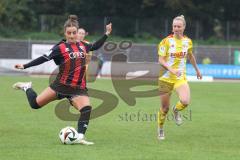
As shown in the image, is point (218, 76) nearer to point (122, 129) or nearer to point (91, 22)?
point (91, 22)

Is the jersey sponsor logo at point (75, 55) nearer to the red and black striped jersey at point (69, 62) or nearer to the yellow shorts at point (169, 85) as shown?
the red and black striped jersey at point (69, 62)

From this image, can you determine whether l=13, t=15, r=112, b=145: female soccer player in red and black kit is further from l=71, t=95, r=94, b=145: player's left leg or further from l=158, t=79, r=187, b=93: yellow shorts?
l=158, t=79, r=187, b=93: yellow shorts

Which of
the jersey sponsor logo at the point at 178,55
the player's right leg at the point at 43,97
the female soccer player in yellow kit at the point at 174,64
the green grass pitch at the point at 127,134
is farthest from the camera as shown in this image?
the jersey sponsor logo at the point at 178,55

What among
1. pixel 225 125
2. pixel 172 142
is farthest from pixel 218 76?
pixel 172 142

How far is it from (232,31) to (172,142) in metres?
43.1

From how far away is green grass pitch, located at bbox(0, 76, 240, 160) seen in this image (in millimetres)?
9938

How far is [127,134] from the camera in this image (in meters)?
12.6

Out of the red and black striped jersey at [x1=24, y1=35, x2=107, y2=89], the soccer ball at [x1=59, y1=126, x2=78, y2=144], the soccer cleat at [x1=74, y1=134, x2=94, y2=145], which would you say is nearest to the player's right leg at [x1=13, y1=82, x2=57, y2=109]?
the red and black striped jersey at [x1=24, y1=35, x2=107, y2=89]

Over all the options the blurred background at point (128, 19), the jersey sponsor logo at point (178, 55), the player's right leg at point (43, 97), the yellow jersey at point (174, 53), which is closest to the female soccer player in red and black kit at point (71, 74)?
the player's right leg at point (43, 97)

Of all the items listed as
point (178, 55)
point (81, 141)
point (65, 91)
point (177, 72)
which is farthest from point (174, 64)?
point (81, 141)

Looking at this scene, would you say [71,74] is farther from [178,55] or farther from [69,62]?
[178,55]

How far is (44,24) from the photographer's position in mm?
51469

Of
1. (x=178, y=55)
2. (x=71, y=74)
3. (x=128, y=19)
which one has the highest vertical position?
(x=128, y=19)

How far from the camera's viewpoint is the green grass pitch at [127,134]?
9.94 meters
